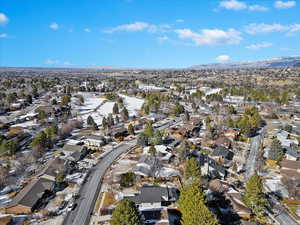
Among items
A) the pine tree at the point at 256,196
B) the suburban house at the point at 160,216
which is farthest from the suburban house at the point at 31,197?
the pine tree at the point at 256,196

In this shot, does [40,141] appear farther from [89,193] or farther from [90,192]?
[89,193]

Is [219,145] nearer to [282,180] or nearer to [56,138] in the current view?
[282,180]

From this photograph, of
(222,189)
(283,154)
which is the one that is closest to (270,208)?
(222,189)

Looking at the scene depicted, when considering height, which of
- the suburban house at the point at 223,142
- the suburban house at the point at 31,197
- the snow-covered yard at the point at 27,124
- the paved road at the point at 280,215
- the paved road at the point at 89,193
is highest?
the snow-covered yard at the point at 27,124

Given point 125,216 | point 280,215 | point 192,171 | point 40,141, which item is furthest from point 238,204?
point 40,141

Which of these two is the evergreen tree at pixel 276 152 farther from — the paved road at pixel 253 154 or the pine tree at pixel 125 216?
the pine tree at pixel 125 216
